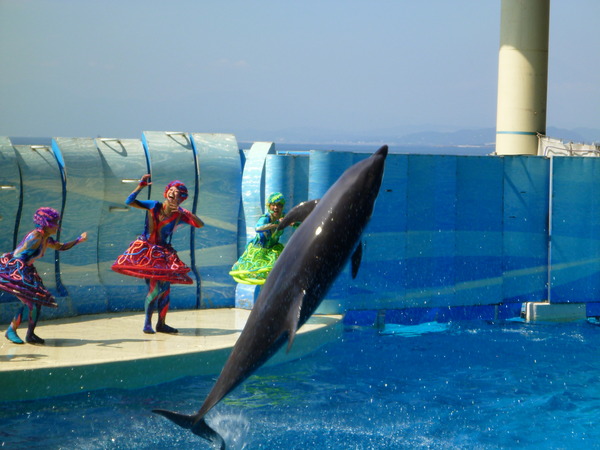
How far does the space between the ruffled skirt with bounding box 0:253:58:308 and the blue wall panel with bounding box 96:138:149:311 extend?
176cm

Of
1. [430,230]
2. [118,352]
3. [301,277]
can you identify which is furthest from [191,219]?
[301,277]

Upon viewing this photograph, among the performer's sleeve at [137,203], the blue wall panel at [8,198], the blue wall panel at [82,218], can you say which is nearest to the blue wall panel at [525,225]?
the performer's sleeve at [137,203]

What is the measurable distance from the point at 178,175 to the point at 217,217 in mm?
733

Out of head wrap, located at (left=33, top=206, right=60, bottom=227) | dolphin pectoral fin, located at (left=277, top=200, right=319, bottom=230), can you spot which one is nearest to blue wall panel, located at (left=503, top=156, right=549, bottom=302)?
head wrap, located at (left=33, top=206, right=60, bottom=227)

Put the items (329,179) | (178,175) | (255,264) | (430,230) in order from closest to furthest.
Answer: (255,264) < (329,179) < (178,175) < (430,230)

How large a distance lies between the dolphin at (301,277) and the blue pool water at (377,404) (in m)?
2.39

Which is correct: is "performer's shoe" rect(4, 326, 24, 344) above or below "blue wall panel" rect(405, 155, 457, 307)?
below

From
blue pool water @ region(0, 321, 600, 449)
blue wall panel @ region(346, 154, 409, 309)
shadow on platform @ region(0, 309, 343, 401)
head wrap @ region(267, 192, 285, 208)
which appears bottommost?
blue pool water @ region(0, 321, 600, 449)

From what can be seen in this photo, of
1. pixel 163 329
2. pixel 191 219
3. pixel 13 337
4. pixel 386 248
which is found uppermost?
pixel 191 219

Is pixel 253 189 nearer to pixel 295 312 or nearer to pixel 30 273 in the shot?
pixel 30 273

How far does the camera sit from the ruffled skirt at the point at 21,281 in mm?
7953

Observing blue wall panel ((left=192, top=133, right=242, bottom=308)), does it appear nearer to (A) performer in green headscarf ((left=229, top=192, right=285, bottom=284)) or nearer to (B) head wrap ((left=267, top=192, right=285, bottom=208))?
(A) performer in green headscarf ((left=229, top=192, right=285, bottom=284))

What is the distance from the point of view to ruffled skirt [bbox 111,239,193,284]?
28.0ft

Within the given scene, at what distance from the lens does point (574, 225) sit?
1095 centimetres
